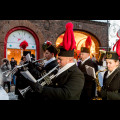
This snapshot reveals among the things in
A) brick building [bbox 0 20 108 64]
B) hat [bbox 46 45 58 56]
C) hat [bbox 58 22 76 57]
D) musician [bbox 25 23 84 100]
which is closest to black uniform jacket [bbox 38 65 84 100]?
musician [bbox 25 23 84 100]

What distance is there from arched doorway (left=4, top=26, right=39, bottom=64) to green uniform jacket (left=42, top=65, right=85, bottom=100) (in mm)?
9869

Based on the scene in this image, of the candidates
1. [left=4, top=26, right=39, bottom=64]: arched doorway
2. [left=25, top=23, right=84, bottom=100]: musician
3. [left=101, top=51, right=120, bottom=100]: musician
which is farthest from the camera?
[left=4, top=26, right=39, bottom=64]: arched doorway

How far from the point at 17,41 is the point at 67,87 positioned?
34.2ft

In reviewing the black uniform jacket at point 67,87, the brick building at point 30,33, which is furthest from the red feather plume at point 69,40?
the brick building at point 30,33

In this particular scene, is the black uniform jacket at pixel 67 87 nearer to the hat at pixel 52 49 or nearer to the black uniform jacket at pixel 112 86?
the black uniform jacket at pixel 112 86

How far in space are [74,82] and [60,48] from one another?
2.06 feet

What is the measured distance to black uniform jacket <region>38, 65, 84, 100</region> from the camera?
6.30ft

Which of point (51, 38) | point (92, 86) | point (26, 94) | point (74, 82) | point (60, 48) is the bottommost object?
point (92, 86)

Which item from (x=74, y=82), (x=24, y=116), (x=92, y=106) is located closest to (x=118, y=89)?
(x=74, y=82)

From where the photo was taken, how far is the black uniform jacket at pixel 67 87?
1920 mm

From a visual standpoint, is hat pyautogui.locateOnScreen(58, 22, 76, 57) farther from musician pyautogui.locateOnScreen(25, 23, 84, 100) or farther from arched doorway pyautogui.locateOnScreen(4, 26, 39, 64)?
arched doorway pyautogui.locateOnScreen(4, 26, 39, 64)

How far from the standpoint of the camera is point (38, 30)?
12.2m

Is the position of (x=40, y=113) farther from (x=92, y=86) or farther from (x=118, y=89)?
(x=92, y=86)

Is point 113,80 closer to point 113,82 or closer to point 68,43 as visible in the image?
point 113,82
